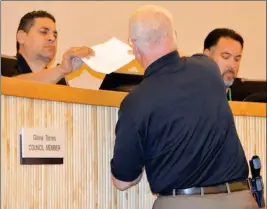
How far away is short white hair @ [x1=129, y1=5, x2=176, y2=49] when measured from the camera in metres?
2.18

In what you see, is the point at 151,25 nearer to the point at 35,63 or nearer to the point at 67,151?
the point at 67,151

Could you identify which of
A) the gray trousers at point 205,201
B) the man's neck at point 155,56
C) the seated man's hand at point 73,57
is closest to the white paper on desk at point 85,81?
the seated man's hand at point 73,57

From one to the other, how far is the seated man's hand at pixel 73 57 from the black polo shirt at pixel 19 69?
359mm

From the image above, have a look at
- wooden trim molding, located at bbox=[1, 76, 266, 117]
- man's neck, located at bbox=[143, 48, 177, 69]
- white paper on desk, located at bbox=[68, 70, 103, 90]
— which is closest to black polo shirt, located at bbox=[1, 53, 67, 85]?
wooden trim molding, located at bbox=[1, 76, 266, 117]

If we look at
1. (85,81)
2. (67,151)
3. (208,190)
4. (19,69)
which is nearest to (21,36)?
(19,69)

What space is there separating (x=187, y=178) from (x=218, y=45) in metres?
1.43

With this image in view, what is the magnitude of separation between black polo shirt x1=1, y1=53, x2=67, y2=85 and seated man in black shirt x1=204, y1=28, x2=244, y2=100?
3.00ft

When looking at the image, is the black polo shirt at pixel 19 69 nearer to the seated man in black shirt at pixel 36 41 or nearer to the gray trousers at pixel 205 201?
the seated man in black shirt at pixel 36 41

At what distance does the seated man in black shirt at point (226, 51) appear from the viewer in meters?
3.28

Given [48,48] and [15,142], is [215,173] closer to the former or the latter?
[15,142]

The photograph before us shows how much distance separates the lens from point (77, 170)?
2256 millimetres

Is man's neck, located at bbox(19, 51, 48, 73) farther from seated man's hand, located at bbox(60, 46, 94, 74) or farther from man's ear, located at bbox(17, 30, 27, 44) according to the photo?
seated man's hand, located at bbox(60, 46, 94, 74)

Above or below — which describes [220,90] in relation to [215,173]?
above

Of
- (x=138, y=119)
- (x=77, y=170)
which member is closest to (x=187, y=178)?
(x=138, y=119)
